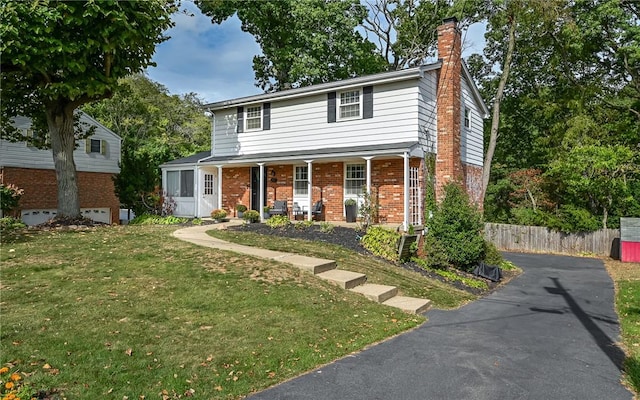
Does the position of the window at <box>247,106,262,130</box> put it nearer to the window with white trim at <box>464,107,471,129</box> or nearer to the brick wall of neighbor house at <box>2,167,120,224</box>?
the window with white trim at <box>464,107,471,129</box>

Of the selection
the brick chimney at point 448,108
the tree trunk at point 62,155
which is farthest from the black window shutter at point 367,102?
the tree trunk at point 62,155

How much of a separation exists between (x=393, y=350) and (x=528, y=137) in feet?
88.9

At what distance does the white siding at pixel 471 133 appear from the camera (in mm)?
16797

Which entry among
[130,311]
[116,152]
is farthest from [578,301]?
[116,152]

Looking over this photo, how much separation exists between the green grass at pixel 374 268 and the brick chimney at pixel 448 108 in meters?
5.00

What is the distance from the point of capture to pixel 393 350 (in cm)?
540

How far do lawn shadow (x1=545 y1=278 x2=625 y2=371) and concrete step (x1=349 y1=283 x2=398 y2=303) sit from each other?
3.53 meters

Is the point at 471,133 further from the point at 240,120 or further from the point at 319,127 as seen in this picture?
the point at 240,120

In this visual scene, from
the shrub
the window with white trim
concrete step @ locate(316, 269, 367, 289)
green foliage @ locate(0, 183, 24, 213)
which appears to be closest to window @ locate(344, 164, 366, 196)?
the shrub

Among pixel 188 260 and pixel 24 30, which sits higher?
pixel 24 30

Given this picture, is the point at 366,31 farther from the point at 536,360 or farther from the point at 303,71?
the point at 536,360

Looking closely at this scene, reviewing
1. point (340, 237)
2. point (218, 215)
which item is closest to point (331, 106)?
point (340, 237)

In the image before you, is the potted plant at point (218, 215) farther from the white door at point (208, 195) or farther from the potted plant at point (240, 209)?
the white door at point (208, 195)

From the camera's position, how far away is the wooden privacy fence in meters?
17.6
